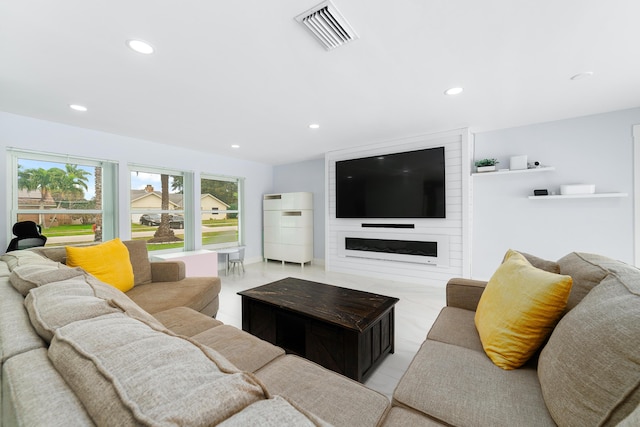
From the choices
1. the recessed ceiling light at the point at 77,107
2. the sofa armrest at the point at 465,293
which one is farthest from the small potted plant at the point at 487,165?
the recessed ceiling light at the point at 77,107

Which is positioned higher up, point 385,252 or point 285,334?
point 385,252

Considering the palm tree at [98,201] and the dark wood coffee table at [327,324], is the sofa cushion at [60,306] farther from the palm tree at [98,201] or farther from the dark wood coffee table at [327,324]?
the palm tree at [98,201]

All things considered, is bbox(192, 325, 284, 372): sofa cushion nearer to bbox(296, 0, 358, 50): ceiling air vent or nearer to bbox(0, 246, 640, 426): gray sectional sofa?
bbox(0, 246, 640, 426): gray sectional sofa

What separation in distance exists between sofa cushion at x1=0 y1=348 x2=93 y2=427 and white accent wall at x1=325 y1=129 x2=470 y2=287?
4.08 metres

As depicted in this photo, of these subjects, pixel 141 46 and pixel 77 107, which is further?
pixel 77 107

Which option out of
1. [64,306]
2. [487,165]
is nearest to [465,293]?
[64,306]

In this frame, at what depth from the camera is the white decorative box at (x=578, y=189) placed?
123 inches

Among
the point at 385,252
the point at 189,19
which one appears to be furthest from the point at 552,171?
the point at 189,19

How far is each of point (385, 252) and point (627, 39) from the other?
3.35 m

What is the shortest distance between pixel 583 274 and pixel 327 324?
4.55ft

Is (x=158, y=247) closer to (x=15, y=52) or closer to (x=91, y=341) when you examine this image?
(x=15, y=52)

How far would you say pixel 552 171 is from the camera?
3.43 m

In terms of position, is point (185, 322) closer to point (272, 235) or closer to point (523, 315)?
point (523, 315)

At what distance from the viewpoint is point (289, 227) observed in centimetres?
562
